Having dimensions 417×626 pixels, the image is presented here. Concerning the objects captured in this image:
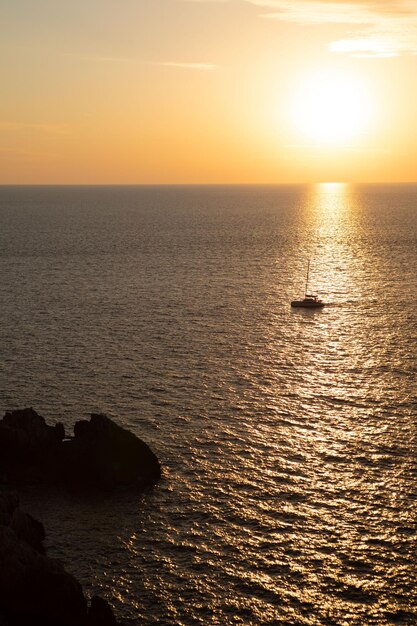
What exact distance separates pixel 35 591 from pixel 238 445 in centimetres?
2839

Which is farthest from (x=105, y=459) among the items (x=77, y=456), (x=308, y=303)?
(x=308, y=303)

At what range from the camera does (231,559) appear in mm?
48500

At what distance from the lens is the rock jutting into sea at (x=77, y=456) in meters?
59.2

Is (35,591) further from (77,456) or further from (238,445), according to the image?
(238,445)

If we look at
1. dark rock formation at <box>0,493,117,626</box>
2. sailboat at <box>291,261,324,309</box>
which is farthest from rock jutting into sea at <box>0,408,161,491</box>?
sailboat at <box>291,261,324,309</box>

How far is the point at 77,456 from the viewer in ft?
198

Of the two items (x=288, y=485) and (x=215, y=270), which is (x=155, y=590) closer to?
(x=288, y=485)

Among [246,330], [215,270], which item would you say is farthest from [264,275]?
[246,330]

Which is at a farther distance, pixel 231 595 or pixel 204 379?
pixel 204 379

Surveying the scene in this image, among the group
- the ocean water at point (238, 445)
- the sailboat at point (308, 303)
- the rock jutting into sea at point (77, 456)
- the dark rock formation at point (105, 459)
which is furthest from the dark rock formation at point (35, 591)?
the sailboat at point (308, 303)

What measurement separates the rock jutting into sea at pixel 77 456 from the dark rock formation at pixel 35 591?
50.7 feet

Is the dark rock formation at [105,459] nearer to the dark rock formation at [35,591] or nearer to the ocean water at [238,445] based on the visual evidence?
the ocean water at [238,445]

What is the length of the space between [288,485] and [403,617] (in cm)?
1778

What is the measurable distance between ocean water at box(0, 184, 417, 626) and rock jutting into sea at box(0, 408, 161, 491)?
206cm
